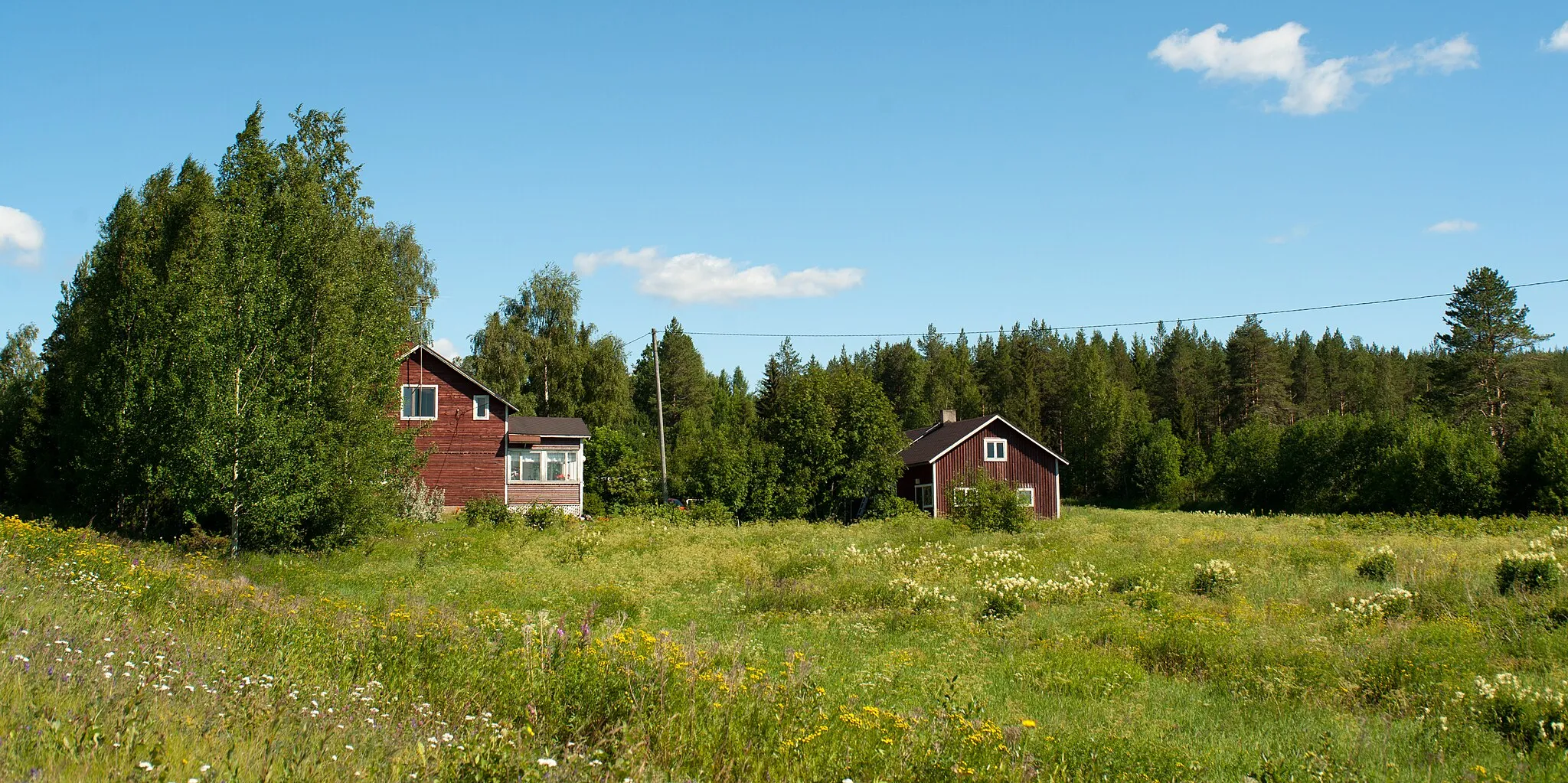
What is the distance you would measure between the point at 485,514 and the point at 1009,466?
24353 millimetres

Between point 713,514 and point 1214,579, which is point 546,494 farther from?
point 1214,579

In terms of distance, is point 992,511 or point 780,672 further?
point 992,511

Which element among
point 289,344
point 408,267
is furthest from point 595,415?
point 289,344

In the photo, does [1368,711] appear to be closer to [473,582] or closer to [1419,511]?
[473,582]

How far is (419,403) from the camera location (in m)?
35.4

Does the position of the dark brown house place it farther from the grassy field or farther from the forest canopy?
the grassy field

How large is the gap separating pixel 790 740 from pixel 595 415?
4988 cm

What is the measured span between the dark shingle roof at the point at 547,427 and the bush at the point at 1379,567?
28.0 m

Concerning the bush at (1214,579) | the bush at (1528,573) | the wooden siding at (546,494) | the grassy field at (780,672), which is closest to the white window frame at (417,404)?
the wooden siding at (546,494)

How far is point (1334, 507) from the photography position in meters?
48.7

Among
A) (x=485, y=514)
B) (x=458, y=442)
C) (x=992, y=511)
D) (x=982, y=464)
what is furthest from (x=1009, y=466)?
(x=458, y=442)

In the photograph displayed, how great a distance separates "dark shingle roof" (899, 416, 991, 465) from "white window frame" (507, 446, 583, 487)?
14.5 m

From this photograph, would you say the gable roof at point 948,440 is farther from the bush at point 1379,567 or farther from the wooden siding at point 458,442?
the bush at point 1379,567

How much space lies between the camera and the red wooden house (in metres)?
35.2
